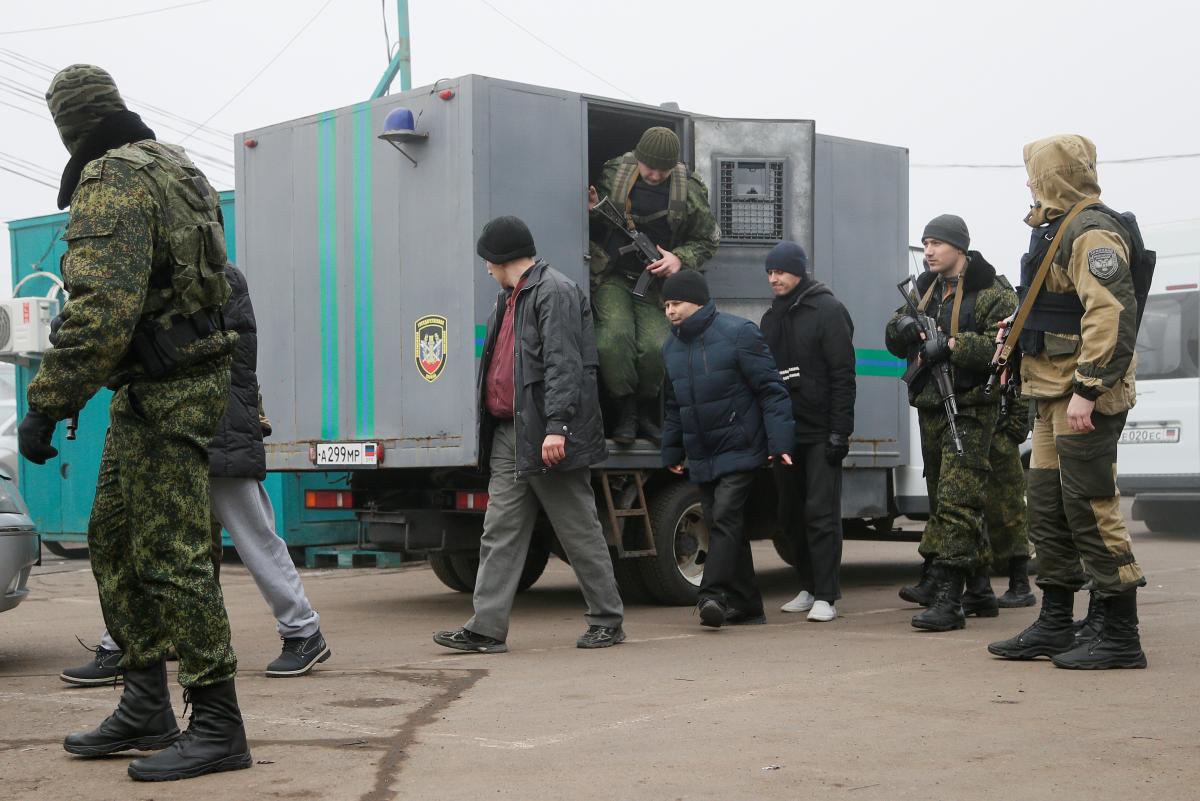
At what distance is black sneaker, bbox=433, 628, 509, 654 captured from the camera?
6.67 m

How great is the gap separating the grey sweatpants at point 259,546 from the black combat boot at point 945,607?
2.94 m

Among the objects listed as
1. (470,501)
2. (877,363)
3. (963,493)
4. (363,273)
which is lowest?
(470,501)

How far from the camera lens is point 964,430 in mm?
Result: 7449

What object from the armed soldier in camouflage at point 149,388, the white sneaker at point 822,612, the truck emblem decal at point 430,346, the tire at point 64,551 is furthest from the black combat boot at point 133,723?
the tire at point 64,551

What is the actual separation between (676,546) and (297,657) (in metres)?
3.34

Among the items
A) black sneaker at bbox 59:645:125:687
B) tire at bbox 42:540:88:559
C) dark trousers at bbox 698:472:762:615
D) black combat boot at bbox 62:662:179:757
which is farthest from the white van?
black combat boot at bbox 62:662:179:757

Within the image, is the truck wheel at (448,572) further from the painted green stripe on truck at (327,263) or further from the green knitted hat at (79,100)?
the green knitted hat at (79,100)

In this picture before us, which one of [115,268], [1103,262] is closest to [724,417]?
[1103,262]

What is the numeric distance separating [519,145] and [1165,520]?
1056 centimetres

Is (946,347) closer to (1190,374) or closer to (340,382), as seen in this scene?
(340,382)

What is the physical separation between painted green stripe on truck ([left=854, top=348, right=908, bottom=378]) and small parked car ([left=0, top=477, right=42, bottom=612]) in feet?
17.0

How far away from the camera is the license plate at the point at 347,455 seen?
27.6ft

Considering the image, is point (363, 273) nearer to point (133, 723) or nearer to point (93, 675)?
point (93, 675)

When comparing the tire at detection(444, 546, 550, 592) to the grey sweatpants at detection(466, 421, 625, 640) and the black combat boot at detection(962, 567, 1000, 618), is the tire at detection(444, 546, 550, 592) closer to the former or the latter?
the grey sweatpants at detection(466, 421, 625, 640)
